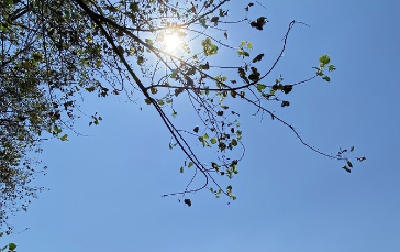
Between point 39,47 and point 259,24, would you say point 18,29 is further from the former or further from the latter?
point 259,24

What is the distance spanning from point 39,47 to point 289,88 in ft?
22.6

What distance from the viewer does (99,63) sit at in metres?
6.59

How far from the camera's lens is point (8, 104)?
877 centimetres

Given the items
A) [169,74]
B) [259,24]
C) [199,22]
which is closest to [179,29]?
[199,22]

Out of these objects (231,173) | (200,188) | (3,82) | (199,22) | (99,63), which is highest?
(3,82)

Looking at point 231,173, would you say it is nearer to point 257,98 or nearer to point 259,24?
point 257,98

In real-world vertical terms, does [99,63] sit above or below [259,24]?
above

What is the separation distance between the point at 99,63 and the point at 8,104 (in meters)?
3.42

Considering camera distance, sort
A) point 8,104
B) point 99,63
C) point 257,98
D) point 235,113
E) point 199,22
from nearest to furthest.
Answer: point 257,98 < point 199,22 < point 235,113 < point 99,63 < point 8,104

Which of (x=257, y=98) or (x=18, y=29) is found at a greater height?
(x=18, y=29)

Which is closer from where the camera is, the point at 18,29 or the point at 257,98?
the point at 257,98

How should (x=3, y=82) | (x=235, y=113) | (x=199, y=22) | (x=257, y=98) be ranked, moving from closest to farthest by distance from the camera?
(x=257, y=98) → (x=199, y=22) → (x=235, y=113) → (x=3, y=82)

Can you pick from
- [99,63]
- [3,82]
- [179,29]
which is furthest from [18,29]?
[179,29]

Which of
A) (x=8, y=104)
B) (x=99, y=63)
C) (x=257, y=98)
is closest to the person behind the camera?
(x=257, y=98)
